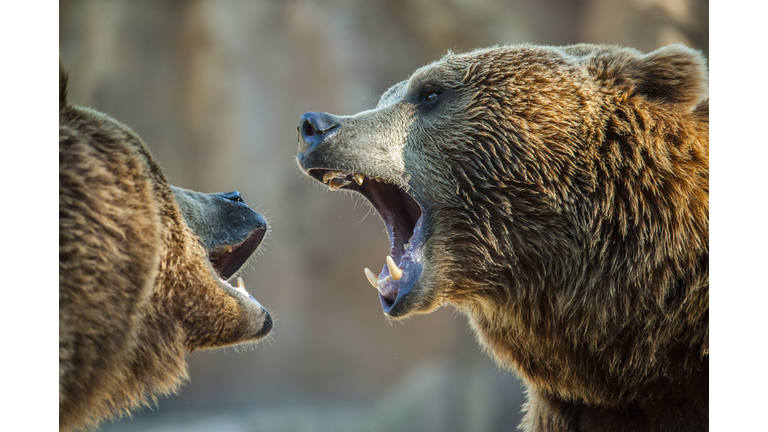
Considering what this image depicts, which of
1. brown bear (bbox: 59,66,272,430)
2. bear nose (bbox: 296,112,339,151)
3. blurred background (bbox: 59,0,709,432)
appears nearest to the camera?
brown bear (bbox: 59,66,272,430)

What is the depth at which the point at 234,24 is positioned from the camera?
14.7 feet

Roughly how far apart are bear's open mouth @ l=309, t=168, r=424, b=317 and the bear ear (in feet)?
2.51

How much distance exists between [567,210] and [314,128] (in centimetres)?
81

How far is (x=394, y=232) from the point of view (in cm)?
223

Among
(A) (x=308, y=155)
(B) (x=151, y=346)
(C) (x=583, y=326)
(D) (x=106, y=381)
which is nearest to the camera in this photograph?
(D) (x=106, y=381)

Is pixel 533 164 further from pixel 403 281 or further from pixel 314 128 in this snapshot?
pixel 314 128

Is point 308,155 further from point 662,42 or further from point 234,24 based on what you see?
point 234,24

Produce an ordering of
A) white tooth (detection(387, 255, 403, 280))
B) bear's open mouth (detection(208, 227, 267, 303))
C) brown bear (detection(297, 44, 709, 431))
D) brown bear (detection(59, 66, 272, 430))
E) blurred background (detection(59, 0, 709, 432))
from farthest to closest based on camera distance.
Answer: blurred background (detection(59, 0, 709, 432)), bear's open mouth (detection(208, 227, 267, 303)), white tooth (detection(387, 255, 403, 280)), brown bear (detection(297, 44, 709, 431)), brown bear (detection(59, 66, 272, 430))

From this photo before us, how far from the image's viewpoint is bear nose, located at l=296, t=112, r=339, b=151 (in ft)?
6.56

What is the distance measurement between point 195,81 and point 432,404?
2926 mm

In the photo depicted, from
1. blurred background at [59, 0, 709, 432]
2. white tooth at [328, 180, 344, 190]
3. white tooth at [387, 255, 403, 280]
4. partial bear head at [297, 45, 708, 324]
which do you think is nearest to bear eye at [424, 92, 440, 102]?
partial bear head at [297, 45, 708, 324]

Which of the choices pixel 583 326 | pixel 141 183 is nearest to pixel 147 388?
pixel 141 183

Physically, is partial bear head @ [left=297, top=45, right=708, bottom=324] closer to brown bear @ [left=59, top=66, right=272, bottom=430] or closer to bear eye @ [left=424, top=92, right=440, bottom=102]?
bear eye @ [left=424, top=92, right=440, bottom=102]

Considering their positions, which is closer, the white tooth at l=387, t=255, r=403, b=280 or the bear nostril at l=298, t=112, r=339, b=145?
the white tooth at l=387, t=255, r=403, b=280
